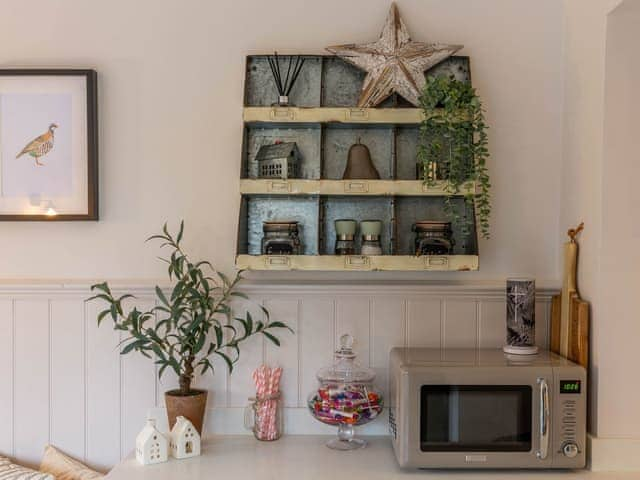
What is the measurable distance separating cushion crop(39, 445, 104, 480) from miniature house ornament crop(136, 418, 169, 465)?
229mm

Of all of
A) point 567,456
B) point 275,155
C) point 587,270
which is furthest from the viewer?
point 275,155

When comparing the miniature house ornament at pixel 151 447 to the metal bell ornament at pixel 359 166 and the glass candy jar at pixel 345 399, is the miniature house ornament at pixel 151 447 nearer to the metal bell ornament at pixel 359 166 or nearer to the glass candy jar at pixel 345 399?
the glass candy jar at pixel 345 399

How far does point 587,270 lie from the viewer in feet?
6.22

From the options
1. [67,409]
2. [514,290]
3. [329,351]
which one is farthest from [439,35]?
[67,409]

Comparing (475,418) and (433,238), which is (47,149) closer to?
(433,238)

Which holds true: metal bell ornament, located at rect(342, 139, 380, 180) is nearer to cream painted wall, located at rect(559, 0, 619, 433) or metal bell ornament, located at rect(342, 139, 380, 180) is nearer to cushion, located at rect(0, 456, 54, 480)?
cream painted wall, located at rect(559, 0, 619, 433)

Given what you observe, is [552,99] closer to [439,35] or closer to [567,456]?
[439,35]

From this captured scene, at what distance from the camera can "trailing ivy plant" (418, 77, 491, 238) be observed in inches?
76.6

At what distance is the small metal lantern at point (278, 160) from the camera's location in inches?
80.1

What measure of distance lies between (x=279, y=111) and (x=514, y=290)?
2.79ft

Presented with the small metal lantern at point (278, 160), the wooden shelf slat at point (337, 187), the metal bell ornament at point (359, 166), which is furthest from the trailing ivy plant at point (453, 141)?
the small metal lantern at point (278, 160)

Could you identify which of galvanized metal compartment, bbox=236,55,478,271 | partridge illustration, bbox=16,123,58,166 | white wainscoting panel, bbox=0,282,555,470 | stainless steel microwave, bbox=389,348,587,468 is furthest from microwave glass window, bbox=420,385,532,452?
partridge illustration, bbox=16,123,58,166

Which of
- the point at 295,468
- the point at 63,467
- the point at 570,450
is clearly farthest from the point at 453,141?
the point at 63,467

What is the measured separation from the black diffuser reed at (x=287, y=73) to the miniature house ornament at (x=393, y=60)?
11cm
